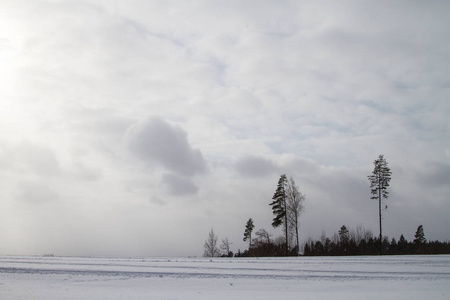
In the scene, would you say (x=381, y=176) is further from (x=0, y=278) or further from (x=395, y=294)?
(x=0, y=278)

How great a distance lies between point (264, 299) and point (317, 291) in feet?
10.5

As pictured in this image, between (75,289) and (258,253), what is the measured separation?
5324cm

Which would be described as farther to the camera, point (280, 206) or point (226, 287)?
point (280, 206)

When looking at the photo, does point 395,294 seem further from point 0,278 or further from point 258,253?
point 258,253

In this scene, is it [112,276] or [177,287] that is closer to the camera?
[177,287]

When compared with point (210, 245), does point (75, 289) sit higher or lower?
higher

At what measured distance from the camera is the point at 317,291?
16438mm

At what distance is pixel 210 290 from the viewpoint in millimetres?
16953

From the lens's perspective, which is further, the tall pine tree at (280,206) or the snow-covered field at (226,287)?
the tall pine tree at (280,206)

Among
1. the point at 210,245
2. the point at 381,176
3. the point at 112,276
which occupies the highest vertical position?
the point at 381,176

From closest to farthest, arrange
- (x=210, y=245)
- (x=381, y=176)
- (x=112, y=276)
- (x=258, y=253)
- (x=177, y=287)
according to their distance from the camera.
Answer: (x=177, y=287)
(x=112, y=276)
(x=381, y=176)
(x=258, y=253)
(x=210, y=245)

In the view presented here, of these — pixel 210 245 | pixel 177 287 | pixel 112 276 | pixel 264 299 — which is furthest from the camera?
pixel 210 245

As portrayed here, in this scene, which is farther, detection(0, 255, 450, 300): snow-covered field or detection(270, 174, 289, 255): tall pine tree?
detection(270, 174, 289, 255): tall pine tree

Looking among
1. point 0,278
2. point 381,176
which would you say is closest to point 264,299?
point 0,278
